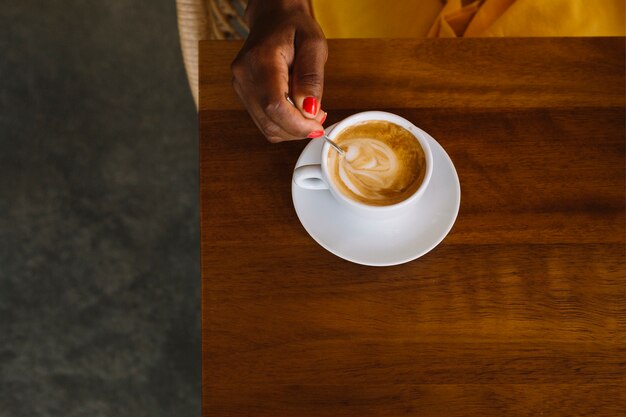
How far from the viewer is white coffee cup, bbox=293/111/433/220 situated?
2.06 ft

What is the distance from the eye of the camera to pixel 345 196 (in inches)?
25.2

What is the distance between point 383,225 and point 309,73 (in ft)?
0.64

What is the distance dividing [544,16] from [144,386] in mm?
1073

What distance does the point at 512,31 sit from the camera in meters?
0.87

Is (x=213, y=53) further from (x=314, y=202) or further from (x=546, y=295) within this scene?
(x=546, y=295)

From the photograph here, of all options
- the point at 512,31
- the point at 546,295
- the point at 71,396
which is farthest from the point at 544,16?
the point at 71,396

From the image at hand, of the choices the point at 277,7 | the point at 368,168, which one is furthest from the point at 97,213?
the point at 368,168

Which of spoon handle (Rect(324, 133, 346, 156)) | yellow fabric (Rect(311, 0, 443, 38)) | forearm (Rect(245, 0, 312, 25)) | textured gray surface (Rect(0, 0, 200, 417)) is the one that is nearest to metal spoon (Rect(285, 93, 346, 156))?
spoon handle (Rect(324, 133, 346, 156))

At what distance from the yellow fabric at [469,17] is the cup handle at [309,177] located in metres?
0.37

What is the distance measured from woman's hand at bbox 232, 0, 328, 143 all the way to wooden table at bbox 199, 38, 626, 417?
0.16 feet

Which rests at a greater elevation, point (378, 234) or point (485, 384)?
point (378, 234)

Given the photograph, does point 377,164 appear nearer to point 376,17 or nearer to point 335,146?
point 335,146

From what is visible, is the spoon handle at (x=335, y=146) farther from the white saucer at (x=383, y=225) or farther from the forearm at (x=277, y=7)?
the forearm at (x=277, y=7)

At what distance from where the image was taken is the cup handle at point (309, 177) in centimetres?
64
